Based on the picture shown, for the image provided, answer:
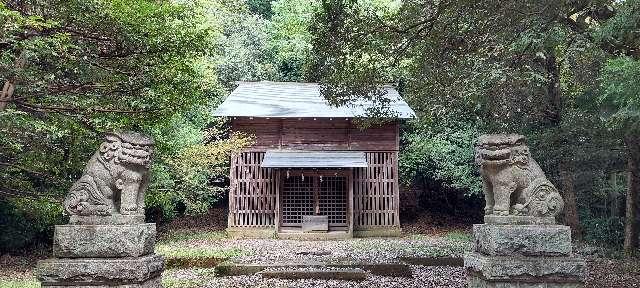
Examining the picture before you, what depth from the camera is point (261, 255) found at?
1274 cm

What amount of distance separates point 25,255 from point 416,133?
13.7 metres

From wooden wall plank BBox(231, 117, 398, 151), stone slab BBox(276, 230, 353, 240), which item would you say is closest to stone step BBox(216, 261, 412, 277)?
stone slab BBox(276, 230, 353, 240)

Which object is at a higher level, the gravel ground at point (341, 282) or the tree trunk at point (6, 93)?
the tree trunk at point (6, 93)

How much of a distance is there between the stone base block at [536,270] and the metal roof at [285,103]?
35.6ft

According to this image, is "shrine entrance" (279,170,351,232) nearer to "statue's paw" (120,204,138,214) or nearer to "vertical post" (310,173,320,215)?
"vertical post" (310,173,320,215)

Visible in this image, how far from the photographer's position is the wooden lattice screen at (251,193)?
1778 cm

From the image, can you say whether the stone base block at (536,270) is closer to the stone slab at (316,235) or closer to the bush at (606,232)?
the bush at (606,232)

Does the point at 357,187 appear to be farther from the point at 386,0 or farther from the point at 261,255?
the point at 386,0

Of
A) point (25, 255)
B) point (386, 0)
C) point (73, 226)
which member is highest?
point (386, 0)

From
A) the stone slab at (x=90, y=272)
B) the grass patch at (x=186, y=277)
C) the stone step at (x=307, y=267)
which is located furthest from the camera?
the stone step at (x=307, y=267)

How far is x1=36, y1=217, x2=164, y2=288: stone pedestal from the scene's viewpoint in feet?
16.0

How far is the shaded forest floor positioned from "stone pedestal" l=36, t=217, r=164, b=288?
3.72 meters

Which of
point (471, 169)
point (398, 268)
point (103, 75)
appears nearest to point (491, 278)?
point (398, 268)

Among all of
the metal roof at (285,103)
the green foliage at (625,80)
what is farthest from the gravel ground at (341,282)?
the metal roof at (285,103)
